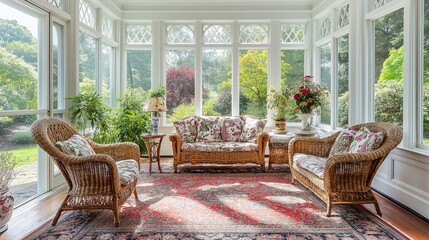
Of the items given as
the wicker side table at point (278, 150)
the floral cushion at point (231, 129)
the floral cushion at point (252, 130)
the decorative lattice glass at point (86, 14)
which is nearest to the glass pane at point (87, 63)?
the decorative lattice glass at point (86, 14)

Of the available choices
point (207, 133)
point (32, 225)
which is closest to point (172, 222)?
point (32, 225)

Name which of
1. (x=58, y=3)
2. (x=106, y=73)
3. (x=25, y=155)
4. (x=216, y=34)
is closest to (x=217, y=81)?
(x=216, y=34)

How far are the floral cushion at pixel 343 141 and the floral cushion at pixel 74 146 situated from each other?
2.78 m

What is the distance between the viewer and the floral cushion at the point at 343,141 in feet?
10.5

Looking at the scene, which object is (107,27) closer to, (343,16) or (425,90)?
(343,16)

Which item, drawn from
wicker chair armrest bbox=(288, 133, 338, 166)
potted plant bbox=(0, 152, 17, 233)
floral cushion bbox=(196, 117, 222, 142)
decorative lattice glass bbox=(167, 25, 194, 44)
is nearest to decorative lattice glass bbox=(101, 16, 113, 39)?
decorative lattice glass bbox=(167, 25, 194, 44)

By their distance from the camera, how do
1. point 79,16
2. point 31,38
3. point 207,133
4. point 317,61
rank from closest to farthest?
point 31,38, point 79,16, point 207,133, point 317,61

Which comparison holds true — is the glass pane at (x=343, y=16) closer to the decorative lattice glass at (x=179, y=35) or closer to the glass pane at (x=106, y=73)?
the decorative lattice glass at (x=179, y=35)

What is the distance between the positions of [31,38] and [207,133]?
9.61 feet

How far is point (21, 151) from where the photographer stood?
310cm

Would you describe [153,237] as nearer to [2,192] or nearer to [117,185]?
[117,185]

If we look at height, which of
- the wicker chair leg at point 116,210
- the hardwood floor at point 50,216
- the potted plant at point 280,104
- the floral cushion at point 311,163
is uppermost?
the potted plant at point 280,104

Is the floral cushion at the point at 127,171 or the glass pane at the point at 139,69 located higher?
the glass pane at the point at 139,69

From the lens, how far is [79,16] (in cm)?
419
